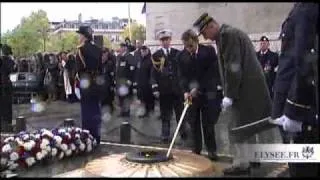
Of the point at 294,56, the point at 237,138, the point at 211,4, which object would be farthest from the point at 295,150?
the point at 211,4

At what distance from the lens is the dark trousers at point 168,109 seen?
9099 millimetres

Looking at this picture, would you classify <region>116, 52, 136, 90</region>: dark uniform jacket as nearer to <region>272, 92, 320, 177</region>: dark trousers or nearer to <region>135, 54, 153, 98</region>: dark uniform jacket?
<region>135, 54, 153, 98</region>: dark uniform jacket

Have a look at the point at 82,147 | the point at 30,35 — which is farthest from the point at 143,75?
the point at 30,35

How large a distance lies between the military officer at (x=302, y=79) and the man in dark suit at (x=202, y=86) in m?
3.07

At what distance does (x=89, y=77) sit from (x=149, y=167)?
364 centimetres

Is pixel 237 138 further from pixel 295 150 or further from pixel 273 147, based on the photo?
pixel 295 150

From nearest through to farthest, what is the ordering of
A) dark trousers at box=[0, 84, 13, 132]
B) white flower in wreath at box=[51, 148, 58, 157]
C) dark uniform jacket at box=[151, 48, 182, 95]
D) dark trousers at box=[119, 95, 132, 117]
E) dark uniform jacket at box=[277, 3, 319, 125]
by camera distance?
dark uniform jacket at box=[277, 3, 319, 125]
white flower in wreath at box=[51, 148, 58, 157]
dark uniform jacket at box=[151, 48, 182, 95]
dark trousers at box=[0, 84, 13, 132]
dark trousers at box=[119, 95, 132, 117]

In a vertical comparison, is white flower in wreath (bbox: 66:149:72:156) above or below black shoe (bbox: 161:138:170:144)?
above

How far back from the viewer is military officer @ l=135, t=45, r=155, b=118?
37.4 feet

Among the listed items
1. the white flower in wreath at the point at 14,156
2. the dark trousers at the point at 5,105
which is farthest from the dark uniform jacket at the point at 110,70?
the white flower in wreath at the point at 14,156

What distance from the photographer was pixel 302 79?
3551 mm

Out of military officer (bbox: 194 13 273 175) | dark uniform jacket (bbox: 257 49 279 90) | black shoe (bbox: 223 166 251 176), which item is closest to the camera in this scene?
military officer (bbox: 194 13 273 175)

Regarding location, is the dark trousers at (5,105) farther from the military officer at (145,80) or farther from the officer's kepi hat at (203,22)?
the officer's kepi hat at (203,22)

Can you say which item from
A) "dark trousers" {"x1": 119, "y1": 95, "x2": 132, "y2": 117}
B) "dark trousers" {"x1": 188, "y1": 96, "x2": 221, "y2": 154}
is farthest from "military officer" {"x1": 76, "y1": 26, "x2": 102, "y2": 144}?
"dark trousers" {"x1": 119, "y1": 95, "x2": 132, "y2": 117}
